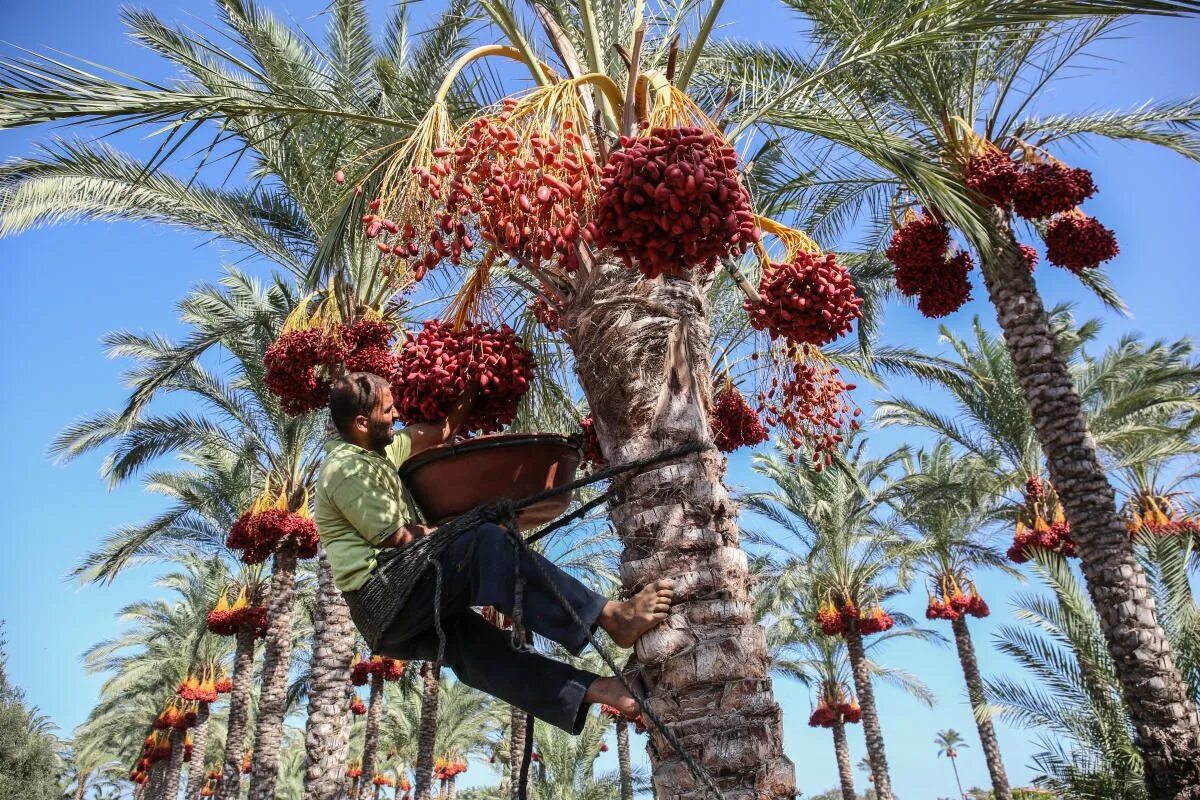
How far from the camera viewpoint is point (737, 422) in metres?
4.24

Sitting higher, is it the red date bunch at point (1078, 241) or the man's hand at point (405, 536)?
the red date bunch at point (1078, 241)

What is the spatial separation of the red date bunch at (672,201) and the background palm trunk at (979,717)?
1443cm

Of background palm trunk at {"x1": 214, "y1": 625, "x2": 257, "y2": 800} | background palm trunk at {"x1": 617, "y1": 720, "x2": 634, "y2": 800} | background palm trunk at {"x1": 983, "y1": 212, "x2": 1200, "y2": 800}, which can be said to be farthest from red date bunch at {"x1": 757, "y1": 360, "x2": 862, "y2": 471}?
background palm trunk at {"x1": 617, "y1": 720, "x2": 634, "y2": 800}

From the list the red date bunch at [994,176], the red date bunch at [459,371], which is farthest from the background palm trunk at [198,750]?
the red date bunch at [994,176]

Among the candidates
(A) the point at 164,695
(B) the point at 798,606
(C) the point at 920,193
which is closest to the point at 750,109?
(C) the point at 920,193

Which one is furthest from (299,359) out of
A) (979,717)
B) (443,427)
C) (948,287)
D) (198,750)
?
(198,750)

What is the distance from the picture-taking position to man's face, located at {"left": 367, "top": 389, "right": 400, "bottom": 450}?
3398mm

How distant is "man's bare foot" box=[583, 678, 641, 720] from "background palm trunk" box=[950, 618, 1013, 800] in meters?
14.0

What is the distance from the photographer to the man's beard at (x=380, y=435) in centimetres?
340

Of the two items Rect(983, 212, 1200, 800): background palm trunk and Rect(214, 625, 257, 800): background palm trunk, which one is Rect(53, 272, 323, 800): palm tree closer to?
Rect(214, 625, 257, 800): background palm trunk

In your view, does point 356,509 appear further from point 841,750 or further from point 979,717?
point 841,750

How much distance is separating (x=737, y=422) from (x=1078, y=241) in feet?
14.3

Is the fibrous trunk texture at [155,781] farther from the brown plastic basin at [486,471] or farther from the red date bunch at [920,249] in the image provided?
the brown plastic basin at [486,471]

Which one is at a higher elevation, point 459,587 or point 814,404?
point 814,404
